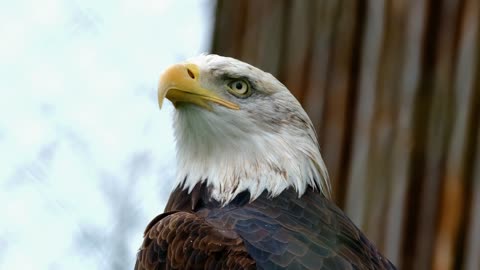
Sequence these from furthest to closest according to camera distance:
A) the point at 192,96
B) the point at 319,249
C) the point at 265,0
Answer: the point at 265,0 → the point at 192,96 → the point at 319,249

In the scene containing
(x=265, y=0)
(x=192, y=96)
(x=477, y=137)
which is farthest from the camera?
(x=265, y=0)

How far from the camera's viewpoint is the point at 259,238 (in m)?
6.90

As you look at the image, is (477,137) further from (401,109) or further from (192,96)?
(192,96)

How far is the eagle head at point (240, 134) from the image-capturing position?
24.5ft

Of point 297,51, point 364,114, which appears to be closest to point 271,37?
point 297,51

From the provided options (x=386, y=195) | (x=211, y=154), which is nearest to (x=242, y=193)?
(x=211, y=154)

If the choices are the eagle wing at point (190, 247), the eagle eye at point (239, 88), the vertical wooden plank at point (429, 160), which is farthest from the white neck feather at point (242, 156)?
the vertical wooden plank at point (429, 160)

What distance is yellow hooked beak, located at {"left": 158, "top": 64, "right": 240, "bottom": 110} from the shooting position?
7285 mm

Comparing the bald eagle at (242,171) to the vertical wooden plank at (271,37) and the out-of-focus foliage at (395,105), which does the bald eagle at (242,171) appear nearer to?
the out-of-focus foliage at (395,105)

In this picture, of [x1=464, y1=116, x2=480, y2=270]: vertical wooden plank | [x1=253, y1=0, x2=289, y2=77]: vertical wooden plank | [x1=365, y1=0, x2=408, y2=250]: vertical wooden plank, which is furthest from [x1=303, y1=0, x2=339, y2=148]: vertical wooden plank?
[x1=464, y1=116, x2=480, y2=270]: vertical wooden plank

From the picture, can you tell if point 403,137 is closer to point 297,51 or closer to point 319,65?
point 319,65

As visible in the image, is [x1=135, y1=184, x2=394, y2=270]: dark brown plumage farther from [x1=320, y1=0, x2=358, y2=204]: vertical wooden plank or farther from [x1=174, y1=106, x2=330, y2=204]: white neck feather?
[x1=320, y1=0, x2=358, y2=204]: vertical wooden plank

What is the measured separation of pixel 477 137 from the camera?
8000 millimetres

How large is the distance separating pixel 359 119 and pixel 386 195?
385mm
